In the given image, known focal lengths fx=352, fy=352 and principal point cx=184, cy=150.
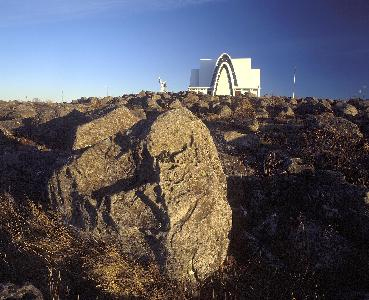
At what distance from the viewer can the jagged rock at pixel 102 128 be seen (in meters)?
10.3

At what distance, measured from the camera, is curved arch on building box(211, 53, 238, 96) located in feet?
307

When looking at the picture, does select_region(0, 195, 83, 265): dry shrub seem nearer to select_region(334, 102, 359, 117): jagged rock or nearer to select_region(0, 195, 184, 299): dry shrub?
select_region(0, 195, 184, 299): dry shrub

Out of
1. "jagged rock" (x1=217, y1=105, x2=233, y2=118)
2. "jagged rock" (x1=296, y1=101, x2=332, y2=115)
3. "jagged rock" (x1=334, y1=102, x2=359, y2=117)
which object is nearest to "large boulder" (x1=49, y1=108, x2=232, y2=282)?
"jagged rock" (x1=217, y1=105, x2=233, y2=118)

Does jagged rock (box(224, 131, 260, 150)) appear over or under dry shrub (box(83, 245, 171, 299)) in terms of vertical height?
over

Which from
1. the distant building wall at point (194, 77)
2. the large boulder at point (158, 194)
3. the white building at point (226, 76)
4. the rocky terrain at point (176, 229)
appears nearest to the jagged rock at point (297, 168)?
the rocky terrain at point (176, 229)

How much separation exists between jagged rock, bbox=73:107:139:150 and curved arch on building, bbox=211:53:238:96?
83805 mm

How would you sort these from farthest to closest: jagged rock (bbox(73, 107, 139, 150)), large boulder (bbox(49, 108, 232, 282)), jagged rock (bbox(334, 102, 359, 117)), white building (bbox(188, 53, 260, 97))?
white building (bbox(188, 53, 260, 97))
jagged rock (bbox(334, 102, 359, 117))
jagged rock (bbox(73, 107, 139, 150))
large boulder (bbox(49, 108, 232, 282))

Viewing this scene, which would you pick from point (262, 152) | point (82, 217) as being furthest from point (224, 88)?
point (82, 217)

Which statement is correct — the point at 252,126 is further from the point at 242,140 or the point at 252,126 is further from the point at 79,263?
the point at 79,263

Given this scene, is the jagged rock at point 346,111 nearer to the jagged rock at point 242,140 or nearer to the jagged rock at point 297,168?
the jagged rock at point 242,140

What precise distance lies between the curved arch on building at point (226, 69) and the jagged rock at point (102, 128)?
83805mm

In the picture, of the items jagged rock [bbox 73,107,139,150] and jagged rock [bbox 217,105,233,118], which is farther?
jagged rock [bbox 217,105,233,118]

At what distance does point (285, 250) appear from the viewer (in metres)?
7.91

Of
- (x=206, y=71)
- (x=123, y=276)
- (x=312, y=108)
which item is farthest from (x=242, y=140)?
(x=206, y=71)
